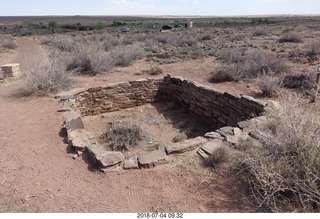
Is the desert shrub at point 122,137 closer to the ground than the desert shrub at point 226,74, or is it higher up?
closer to the ground

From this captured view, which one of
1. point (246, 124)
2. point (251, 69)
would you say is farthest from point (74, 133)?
point (251, 69)

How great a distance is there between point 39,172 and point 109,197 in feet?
3.98

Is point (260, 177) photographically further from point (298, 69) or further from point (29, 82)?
point (298, 69)

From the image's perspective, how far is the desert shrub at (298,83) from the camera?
7.65 metres

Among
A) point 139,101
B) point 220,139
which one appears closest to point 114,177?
point 220,139

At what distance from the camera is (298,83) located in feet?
25.7

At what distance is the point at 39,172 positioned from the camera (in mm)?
3646

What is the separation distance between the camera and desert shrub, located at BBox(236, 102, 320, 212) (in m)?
2.53

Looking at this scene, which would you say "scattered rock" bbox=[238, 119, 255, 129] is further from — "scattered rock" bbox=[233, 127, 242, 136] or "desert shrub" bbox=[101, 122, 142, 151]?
"desert shrub" bbox=[101, 122, 142, 151]

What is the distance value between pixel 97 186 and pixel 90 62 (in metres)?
7.23

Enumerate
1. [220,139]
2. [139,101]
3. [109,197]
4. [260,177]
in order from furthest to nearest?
[139,101]
[220,139]
[109,197]
[260,177]

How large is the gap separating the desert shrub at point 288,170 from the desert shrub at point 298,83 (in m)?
4.86

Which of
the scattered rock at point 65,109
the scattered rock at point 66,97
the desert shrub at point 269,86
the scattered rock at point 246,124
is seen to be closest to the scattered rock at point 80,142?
the scattered rock at point 65,109

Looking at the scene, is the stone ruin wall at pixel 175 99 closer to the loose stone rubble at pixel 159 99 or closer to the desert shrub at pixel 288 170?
the loose stone rubble at pixel 159 99
